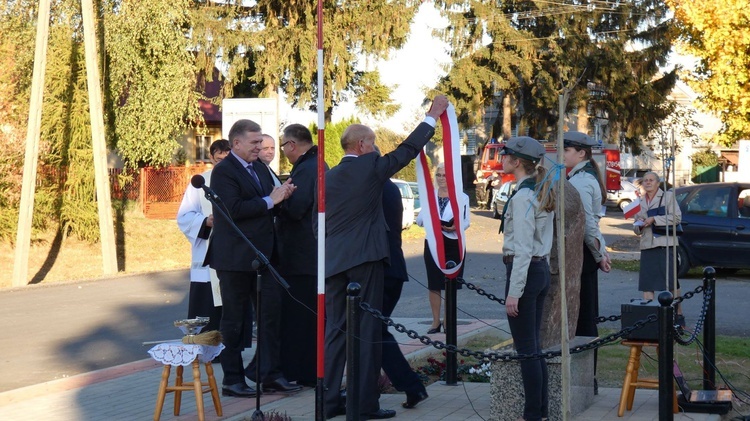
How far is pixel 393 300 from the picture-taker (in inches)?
297

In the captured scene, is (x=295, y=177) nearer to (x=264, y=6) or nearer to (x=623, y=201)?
(x=264, y=6)

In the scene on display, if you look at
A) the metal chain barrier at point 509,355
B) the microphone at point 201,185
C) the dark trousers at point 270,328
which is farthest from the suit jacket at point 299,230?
the metal chain barrier at point 509,355

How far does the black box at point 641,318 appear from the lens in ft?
21.8

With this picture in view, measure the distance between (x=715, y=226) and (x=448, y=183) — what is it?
1211 cm

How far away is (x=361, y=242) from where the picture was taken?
22.0 feet

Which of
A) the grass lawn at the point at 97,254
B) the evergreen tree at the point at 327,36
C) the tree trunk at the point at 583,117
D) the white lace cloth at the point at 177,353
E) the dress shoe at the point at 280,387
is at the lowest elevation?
the grass lawn at the point at 97,254

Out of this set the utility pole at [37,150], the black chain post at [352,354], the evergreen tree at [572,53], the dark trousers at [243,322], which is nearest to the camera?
the black chain post at [352,354]

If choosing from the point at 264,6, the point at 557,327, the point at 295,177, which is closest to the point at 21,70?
the point at 264,6

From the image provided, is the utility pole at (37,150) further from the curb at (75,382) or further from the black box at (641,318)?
the black box at (641,318)

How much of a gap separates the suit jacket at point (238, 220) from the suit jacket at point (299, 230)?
0.28m

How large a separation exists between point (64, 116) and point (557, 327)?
2138cm

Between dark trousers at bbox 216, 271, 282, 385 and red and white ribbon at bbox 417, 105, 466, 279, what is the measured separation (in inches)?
58.5

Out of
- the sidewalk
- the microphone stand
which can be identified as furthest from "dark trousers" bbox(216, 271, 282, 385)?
the microphone stand

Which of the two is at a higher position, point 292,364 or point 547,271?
point 547,271
